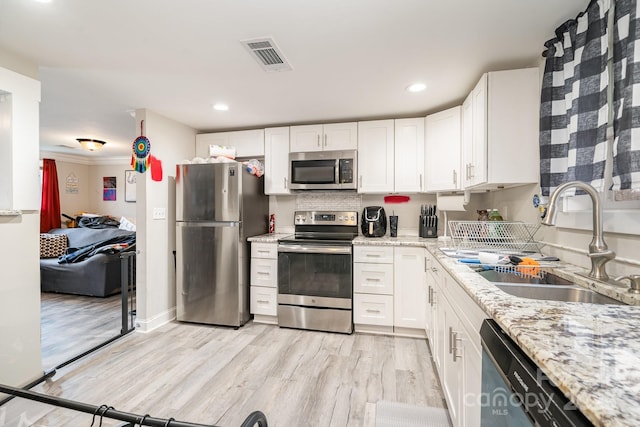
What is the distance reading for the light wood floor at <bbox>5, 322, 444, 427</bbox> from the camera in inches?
68.0

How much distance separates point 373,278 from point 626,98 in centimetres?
211

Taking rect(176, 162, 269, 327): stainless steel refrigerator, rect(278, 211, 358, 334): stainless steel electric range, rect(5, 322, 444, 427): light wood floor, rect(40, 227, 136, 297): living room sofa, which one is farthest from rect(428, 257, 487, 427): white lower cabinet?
rect(40, 227, 136, 297): living room sofa

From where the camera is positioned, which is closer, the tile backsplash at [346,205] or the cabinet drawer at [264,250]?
the cabinet drawer at [264,250]

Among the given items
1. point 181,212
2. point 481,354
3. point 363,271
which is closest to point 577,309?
point 481,354

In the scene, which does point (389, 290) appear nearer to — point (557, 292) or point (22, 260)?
point (557, 292)

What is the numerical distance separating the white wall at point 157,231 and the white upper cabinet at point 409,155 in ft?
7.91

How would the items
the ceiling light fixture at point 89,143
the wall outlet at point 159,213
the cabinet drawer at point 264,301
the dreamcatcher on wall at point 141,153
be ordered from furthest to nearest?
the ceiling light fixture at point 89,143
the cabinet drawer at point 264,301
the wall outlet at point 159,213
the dreamcatcher on wall at point 141,153

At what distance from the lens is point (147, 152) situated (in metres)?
2.76

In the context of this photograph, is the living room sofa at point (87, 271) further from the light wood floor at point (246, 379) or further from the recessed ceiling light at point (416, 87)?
the recessed ceiling light at point (416, 87)

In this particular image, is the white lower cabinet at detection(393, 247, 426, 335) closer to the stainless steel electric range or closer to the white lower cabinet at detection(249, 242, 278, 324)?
the stainless steel electric range

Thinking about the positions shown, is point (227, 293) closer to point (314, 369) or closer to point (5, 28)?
point (314, 369)

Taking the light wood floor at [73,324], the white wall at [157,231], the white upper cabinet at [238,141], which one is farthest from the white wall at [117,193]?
the white wall at [157,231]

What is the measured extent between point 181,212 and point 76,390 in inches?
65.0

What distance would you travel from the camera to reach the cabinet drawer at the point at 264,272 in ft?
10.0
